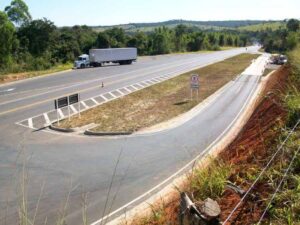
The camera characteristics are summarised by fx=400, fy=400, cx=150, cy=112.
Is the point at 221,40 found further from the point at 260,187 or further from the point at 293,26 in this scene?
the point at 260,187

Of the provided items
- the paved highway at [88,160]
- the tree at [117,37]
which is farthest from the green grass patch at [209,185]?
the tree at [117,37]

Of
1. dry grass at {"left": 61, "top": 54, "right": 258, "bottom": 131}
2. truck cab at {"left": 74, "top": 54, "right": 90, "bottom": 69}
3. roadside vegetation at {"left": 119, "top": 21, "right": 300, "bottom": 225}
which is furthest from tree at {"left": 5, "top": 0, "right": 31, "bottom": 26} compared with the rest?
roadside vegetation at {"left": 119, "top": 21, "right": 300, "bottom": 225}

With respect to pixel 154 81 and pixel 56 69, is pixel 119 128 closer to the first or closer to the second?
pixel 154 81

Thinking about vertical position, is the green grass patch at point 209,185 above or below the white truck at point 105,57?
above

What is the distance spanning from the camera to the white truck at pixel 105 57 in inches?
2409

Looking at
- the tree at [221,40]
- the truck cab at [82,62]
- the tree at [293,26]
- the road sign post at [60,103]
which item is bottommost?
the tree at [221,40]

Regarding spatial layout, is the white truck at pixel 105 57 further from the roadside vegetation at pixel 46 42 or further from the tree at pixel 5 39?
the tree at pixel 5 39

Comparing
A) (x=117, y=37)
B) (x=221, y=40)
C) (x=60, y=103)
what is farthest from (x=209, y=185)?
(x=221, y=40)

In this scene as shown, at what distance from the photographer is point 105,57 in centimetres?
6344

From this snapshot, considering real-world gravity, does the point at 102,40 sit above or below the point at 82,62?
above

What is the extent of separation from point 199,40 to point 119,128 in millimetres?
113370

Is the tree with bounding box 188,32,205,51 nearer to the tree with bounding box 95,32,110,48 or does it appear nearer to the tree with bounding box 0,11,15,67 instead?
the tree with bounding box 95,32,110,48

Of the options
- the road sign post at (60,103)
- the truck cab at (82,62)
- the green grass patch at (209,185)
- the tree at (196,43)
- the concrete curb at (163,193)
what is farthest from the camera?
the tree at (196,43)

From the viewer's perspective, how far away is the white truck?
6119cm
